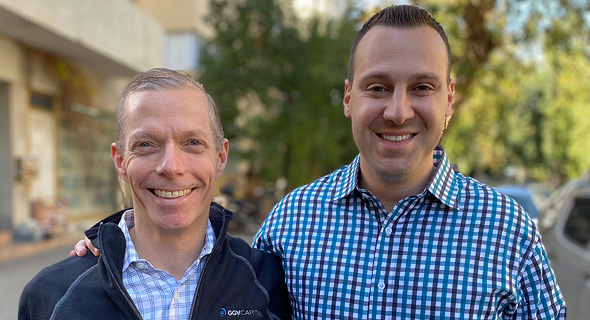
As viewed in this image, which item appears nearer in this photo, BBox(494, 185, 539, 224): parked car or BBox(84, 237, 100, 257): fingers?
BBox(84, 237, 100, 257): fingers

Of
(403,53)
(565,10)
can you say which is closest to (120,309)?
(403,53)

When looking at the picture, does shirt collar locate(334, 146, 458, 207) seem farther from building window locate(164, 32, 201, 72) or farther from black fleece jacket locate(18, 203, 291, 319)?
building window locate(164, 32, 201, 72)

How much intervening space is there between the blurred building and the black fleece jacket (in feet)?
26.0

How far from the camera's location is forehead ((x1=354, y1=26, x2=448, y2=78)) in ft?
6.50

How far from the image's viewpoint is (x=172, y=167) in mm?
1827

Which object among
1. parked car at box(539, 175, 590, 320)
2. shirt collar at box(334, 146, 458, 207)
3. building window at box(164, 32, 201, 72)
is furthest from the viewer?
building window at box(164, 32, 201, 72)

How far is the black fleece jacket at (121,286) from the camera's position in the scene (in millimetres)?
1810

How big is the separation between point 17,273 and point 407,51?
8.53 metres

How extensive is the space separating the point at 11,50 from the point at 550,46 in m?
10.6

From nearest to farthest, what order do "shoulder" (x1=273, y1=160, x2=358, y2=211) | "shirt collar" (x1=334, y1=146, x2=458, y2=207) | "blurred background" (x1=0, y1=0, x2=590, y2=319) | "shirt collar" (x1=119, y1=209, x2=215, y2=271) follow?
"shirt collar" (x1=119, y1=209, x2=215, y2=271) → "shirt collar" (x1=334, y1=146, x2=458, y2=207) → "shoulder" (x1=273, y1=160, x2=358, y2=211) → "blurred background" (x1=0, y1=0, x2=590, y2=319)

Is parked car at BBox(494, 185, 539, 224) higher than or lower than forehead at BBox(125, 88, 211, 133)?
lower

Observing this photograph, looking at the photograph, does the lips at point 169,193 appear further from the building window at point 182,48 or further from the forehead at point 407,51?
the building window at point 182,48

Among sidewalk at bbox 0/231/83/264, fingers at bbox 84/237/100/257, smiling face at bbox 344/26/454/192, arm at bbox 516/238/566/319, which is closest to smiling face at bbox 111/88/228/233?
fingers at bbox 84/237/100/257

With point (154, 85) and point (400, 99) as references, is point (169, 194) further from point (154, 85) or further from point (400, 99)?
point (400, 99)
